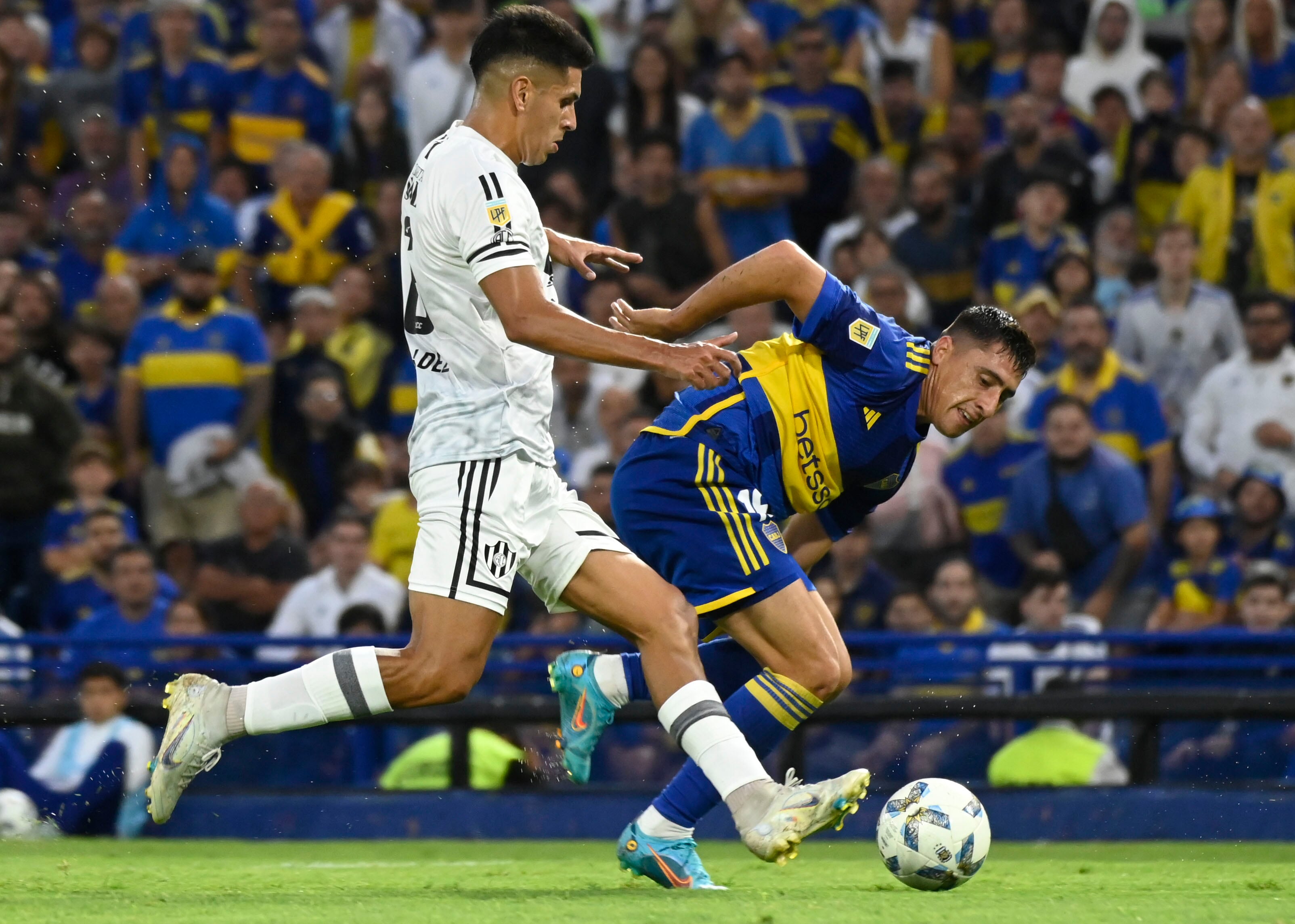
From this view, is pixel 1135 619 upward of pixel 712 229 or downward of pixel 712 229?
downward

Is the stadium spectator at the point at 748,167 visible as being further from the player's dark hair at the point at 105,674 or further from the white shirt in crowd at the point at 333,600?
the player's dark hair at the point at 105,674

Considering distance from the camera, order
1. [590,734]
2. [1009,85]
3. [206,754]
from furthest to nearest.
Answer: [1009,85] → [590,734] → [206,754]

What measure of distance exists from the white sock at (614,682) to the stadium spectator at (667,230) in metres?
6.15

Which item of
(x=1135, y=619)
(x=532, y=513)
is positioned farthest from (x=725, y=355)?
(x=1135, y=619)

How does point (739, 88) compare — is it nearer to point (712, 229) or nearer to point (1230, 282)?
point (712, 229)

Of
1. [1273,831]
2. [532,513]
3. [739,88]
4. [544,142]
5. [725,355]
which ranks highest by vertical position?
[739,88]

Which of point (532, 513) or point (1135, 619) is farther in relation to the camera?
point (1135, 619)

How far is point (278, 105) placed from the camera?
46.4 feet

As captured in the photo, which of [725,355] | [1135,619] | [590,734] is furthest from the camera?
Answer: [1135,619]

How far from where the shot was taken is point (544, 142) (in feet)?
20.1

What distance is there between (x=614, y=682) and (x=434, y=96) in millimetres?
8027

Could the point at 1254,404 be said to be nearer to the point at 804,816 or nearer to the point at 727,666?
the point at 727,666

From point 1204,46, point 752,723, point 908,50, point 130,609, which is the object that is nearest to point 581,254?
point 752,723

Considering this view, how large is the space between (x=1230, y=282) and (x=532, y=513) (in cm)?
730
